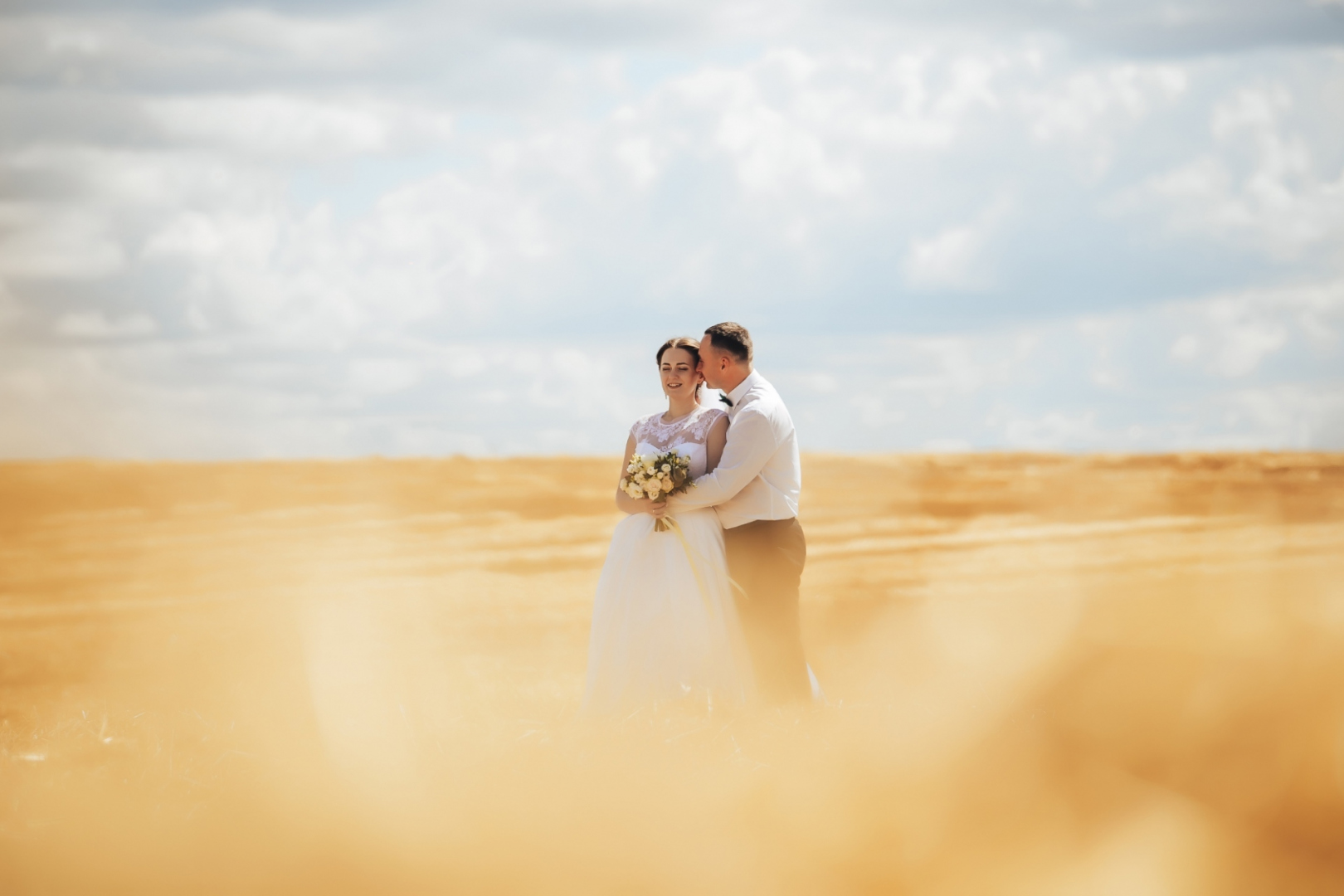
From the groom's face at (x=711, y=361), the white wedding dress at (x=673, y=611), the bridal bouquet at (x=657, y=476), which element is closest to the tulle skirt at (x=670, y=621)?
the white wedding dress at (x=673, y=611)

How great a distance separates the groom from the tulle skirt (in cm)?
12

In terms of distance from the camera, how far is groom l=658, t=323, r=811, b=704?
586 centimetres

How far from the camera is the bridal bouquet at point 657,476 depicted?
5.75m

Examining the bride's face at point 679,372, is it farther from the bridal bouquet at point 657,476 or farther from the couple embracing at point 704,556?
the bridal bouquet at point 657,476

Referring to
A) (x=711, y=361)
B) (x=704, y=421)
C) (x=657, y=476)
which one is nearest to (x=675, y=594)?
(x=657, y=476)

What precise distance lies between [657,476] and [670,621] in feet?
2.81

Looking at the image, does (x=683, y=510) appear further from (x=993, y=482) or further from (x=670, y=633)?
(x=993, y=482)

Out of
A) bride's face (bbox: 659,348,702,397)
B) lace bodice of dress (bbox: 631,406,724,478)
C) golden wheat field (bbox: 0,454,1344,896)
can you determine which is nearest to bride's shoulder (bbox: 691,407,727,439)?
lace bodice of dress (bbox: 631,406,724,478)

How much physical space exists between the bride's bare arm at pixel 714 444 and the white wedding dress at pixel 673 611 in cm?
2

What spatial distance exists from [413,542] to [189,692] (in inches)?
262

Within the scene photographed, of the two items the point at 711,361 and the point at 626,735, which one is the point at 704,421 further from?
the point at 626,735

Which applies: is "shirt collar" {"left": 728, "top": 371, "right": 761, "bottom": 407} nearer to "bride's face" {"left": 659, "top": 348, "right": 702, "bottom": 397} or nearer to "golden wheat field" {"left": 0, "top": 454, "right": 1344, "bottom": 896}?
"bride's face" {"left": 659, "top": 348, "right": 702, "bottom": 397}

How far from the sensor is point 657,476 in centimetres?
575

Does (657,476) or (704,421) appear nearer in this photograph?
(657,476)
